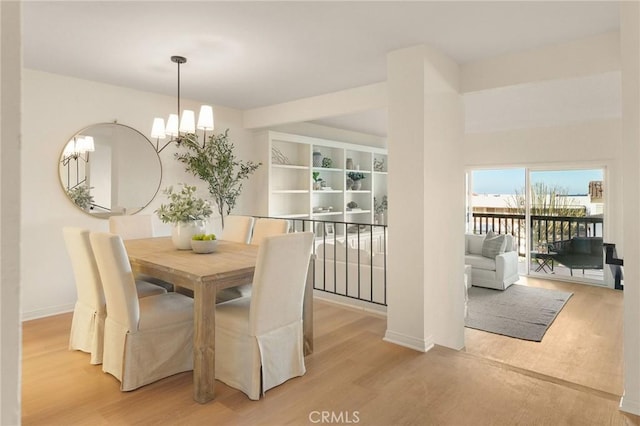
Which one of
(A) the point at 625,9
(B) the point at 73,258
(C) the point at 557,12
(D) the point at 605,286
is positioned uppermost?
(C) the point at 557,12

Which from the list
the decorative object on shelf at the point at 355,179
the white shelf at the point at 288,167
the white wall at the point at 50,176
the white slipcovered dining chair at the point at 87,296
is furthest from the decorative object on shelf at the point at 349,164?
the white slipcovered dining chair at the point at 87,296

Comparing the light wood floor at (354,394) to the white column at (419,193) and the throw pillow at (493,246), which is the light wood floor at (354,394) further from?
the throw pillow at (493,246)

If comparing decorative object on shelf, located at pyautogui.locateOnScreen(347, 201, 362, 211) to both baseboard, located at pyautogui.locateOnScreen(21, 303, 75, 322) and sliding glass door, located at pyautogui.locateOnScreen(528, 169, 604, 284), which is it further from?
baseboard, located at pyautogui.locateOnScreen(21, 303, 75, 322)

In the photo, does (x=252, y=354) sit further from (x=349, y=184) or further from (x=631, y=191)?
(x=349, y=184)

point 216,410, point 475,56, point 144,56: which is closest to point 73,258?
point 216,410

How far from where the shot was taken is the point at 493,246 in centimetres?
620

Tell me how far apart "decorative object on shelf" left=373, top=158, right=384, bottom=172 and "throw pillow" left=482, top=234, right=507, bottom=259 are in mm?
2540

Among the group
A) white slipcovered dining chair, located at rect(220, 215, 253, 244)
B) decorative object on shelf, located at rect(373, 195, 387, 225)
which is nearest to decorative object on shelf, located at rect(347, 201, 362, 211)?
decorative object on shelf, located at rect(373, 195, 387, 225)

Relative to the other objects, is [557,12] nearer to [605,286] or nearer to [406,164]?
[406,164]

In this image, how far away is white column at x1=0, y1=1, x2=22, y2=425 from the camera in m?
0.49

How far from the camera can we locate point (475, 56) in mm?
3326

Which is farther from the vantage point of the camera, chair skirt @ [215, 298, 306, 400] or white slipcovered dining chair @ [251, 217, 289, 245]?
white slipcovered dining chair @ [251, 217, 289, 245]

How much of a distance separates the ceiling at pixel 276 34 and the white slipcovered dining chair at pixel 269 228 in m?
1.43

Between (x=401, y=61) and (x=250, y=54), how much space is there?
1253mm
